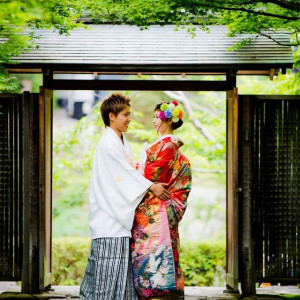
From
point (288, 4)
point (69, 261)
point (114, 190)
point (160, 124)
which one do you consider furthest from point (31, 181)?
point (288, 4)

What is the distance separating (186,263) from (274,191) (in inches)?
120

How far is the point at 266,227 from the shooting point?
6.89m

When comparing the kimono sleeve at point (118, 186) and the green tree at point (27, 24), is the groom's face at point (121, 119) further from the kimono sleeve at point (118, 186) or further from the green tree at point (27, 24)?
the green tree at point (27, 24)

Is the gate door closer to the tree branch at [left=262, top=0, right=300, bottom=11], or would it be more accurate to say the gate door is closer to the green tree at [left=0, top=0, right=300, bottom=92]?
the green tree at [left=0, top=0, right=300, bottom=92]

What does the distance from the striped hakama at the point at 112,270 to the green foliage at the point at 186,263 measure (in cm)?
387

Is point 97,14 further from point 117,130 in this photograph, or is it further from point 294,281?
point 294,281

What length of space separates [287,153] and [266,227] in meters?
0.98

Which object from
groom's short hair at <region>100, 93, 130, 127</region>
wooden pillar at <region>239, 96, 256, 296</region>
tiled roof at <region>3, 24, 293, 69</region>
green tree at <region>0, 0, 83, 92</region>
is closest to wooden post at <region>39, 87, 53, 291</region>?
green tree at <region>0, 0, 83, 92</region>

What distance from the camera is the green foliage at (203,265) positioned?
9281 mm

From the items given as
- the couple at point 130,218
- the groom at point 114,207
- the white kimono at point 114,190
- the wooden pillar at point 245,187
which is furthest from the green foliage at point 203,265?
the white kimono at point 114,190

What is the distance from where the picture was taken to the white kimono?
17.8 ft

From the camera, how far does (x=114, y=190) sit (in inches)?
215

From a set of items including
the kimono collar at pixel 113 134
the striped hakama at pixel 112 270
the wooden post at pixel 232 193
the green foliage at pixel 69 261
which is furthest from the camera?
the green foliage at pixel 69 261

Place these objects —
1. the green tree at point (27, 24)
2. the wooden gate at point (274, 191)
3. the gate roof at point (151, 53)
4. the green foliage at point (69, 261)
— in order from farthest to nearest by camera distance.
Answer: the green foliage at point (69, 261), the wooden gate at point (274, 191), the gate roof at point (151, 53), the green tree at point (27, 24)
